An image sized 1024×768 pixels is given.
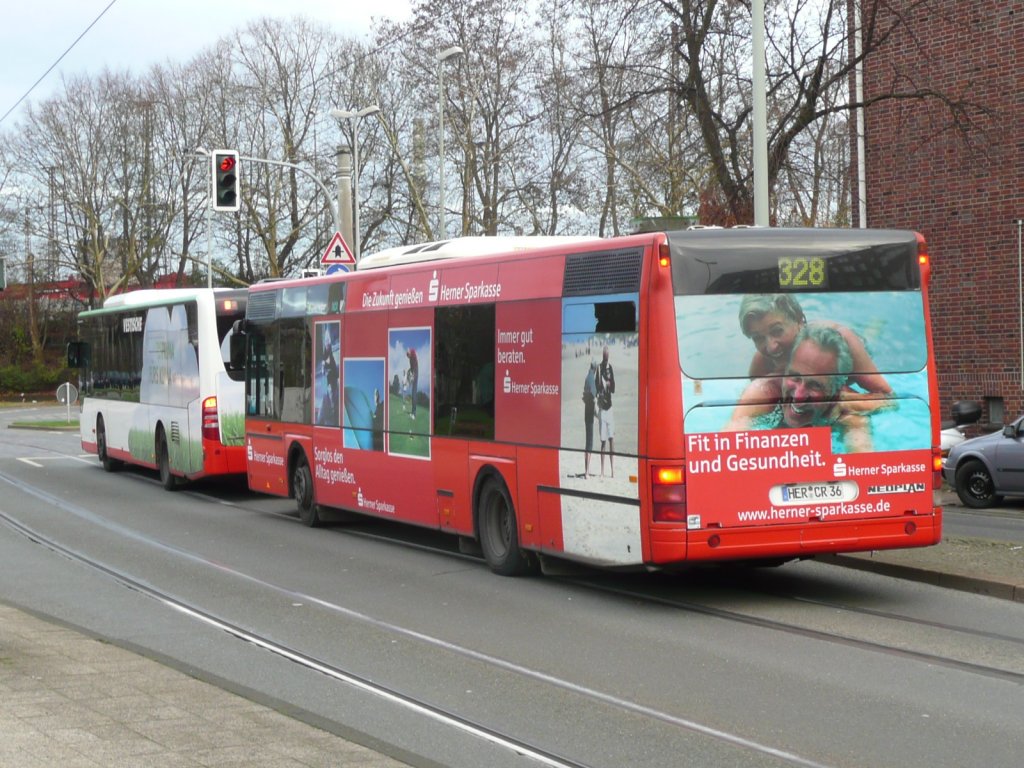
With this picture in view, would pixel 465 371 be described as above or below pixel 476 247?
below

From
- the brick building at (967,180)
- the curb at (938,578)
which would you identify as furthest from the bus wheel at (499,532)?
the brick building at (967,180)

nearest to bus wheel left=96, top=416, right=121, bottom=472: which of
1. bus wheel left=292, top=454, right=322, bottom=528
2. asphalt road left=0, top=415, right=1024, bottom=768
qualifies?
bus wheel left=292, top=454, right=322, bottom=528

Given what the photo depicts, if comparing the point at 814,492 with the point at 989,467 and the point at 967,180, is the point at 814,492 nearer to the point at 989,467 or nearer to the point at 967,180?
the point at 989,467

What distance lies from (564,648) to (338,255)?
15.9 metres

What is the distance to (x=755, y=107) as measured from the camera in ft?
54.1

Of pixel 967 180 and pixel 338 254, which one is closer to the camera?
pixel 338 254

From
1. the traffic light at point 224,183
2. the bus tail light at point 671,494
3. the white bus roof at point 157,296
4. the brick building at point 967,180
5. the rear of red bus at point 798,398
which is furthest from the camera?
the traffic light at point 224,183

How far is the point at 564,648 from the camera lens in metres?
9.62

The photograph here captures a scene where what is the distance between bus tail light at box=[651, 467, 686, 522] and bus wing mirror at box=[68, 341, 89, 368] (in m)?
19.7

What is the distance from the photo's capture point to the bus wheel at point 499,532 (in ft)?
42.1

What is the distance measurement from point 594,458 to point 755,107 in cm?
658

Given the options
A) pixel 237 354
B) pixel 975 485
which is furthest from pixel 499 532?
pixel 975 485

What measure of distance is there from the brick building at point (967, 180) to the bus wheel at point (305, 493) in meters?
11.9

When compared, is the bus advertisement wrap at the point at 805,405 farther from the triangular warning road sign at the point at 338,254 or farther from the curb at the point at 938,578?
the triangular warning road sign at the point at 338,254
